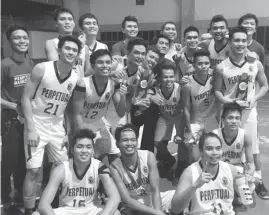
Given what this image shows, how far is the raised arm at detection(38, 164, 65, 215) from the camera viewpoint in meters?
2.87

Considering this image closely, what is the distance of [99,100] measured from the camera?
3832mm

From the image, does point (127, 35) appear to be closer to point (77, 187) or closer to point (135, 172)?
point (135, 172)

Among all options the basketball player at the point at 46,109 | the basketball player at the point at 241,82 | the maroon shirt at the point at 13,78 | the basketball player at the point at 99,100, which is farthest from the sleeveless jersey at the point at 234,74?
the maroon shirt at the point at 13,78

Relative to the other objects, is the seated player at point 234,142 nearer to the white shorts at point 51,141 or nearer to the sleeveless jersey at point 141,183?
the sleeveless jersey at point 141,183

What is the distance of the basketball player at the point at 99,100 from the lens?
3703mm

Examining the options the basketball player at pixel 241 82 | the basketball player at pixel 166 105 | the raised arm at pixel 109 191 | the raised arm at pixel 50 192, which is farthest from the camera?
the basketball player at pixel 166 105

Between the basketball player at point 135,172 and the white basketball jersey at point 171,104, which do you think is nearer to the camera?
the basketball player at point 135,172

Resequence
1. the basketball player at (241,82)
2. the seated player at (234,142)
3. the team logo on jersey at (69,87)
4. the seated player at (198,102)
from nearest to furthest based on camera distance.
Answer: the team logo on jersey at (69,87), the seated player at (234,142), the basketball player at (241,82), the seated player at (198,102)

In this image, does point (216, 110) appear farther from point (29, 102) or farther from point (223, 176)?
point (29, 102)

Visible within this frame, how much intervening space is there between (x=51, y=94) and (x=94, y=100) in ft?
1.65

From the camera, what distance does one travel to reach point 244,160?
159 inches

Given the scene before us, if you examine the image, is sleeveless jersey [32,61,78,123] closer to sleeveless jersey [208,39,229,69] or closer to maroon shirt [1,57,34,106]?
maroon shirt [1,57,34,106]

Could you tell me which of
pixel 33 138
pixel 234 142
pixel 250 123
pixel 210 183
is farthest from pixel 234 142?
pixel 33 138

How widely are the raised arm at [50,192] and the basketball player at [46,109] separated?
1.36ft
